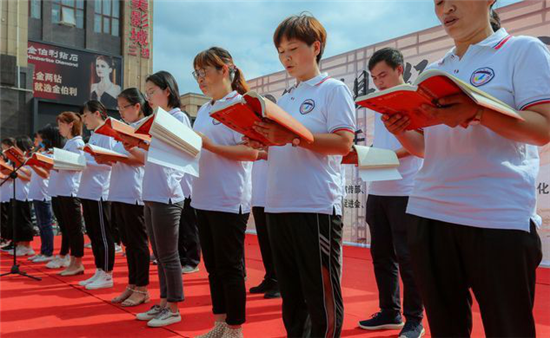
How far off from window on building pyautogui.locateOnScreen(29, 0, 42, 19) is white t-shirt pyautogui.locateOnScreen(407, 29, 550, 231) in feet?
61.1

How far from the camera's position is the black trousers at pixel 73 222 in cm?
437

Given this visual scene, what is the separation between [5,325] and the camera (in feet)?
9.11

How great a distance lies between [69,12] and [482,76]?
19.2 meters

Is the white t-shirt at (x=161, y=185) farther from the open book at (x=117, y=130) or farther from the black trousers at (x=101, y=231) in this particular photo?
the black trousers at (x=101, y=231)

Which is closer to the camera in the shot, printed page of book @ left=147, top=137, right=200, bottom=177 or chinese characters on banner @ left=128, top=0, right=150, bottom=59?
printed page of book @ left=147, top=137, right=200, bottom=177

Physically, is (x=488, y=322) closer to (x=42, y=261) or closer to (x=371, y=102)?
(x=371, y=102)

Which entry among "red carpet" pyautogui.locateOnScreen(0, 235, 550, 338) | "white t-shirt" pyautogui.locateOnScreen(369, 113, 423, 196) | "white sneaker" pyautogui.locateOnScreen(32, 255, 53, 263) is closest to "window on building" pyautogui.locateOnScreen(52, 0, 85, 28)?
"white sneaker" pyautogui.locateOnScreen(32, 255, 53, 263)

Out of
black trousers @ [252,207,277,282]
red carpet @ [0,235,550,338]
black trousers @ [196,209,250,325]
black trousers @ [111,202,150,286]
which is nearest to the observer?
black trousers @ [196,209,250,325]

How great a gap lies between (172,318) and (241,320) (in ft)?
2.20

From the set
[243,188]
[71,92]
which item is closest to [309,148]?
[243,188]

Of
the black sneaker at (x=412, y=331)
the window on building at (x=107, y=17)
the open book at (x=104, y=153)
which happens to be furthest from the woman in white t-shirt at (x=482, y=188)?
the window on building at (x=107, y=17)

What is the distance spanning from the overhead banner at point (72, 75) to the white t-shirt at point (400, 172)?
1497 cm

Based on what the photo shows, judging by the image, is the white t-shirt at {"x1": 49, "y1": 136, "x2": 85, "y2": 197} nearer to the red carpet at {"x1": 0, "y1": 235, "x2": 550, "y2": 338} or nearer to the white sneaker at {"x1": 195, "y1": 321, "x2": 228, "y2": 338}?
the red carpet at {"x1": 0, "y1": 235, "x2": 550, "y2": 338}

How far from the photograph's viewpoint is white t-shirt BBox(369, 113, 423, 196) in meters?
2.57
